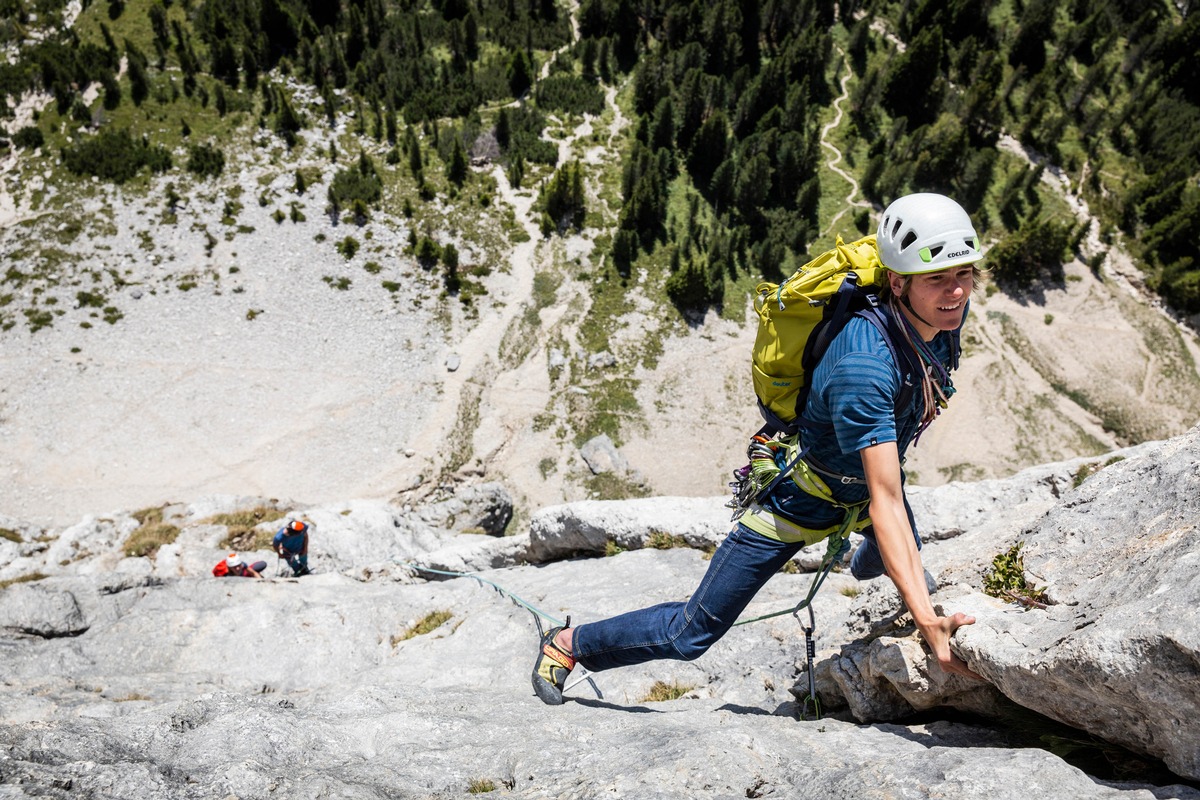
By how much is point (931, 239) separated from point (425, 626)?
873 centimetres

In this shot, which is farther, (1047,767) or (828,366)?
(828,366)

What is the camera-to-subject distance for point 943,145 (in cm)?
4109

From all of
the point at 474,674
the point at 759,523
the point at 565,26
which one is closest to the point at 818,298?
the point at 759,523

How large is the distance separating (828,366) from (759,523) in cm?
149

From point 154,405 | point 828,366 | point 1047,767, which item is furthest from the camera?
point 154,405

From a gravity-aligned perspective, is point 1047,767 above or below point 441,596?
above

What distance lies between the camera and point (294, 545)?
563 inches

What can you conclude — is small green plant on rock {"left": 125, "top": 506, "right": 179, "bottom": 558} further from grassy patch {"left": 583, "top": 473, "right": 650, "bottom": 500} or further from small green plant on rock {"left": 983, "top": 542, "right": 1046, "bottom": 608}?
small green plant on rock {"left": 983, "top": 542, "right": 1046, "bottom": 608}

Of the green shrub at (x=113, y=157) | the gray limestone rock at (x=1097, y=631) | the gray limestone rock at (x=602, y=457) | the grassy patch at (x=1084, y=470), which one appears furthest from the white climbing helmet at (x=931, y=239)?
the green shrub at (x=113, y=157)

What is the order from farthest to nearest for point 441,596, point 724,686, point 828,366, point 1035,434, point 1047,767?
point 1035,434
point 441,596
point 724,686
point 828,366
point 1047,767

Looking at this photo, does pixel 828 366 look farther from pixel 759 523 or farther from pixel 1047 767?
pixel 1047 767

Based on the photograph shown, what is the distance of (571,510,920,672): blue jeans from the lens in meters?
4.57

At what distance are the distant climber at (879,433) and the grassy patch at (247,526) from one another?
15481 millimetres

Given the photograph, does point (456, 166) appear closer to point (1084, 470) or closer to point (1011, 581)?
point (1084, 470)
